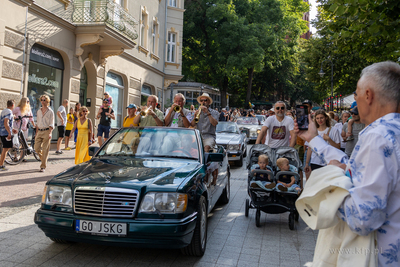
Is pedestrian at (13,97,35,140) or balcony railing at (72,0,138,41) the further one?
balcony railing at (72,0,138,41)

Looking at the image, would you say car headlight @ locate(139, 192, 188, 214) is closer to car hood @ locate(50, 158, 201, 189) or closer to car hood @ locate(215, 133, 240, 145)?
car hood @ locate(50, 158, 201, 189)

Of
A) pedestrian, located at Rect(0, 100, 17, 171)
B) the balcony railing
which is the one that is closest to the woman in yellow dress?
pedestrian, located at Rect(0, 100, 17, 171)

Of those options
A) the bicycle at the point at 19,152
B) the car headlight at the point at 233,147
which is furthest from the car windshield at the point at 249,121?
the bicycle at the point at 19,152

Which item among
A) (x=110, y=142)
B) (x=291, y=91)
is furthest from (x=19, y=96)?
(x=291, y=91)

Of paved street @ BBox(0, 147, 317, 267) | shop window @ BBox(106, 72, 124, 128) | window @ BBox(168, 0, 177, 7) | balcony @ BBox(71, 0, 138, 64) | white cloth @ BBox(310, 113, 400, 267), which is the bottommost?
paved street @ BBox(0, 147, 317, 267)

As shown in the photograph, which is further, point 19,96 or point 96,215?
point 19,96

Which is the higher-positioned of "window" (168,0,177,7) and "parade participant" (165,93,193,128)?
"window" (168,0,177,7)

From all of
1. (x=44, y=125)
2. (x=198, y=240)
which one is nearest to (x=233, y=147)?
(x=44, y=125)


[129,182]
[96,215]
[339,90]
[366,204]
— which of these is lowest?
[96,215]

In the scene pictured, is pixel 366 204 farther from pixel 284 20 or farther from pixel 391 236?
pixel 284 20

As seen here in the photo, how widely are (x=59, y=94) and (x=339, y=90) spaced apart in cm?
2610

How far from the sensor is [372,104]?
1761 mm

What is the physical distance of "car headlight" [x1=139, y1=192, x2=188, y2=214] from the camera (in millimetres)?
3566

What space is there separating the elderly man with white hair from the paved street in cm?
254
